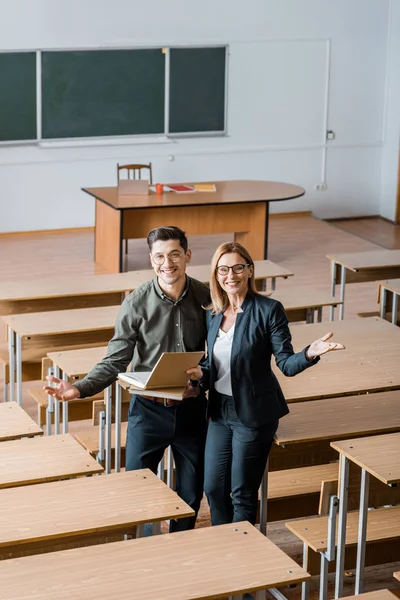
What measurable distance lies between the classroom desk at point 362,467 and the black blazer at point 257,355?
1.05 ft

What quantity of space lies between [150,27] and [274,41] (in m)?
1.43

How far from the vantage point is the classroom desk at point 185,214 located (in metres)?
9.22

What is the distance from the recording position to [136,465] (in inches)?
157

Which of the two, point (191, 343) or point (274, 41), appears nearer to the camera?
point (191, 343)

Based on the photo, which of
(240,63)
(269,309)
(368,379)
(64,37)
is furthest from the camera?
(240,63)

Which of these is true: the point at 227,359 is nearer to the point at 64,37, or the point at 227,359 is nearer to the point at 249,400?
the point at 249,400

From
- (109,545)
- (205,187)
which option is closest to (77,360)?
(109,545)

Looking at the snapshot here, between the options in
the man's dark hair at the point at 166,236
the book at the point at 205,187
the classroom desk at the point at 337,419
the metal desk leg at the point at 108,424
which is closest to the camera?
the man's dark hair at the point at 166,236

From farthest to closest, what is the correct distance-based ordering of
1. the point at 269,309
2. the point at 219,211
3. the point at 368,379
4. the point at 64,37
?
the point at 64,37
the point at 219,211
the point at 368,379
the point at 269,309

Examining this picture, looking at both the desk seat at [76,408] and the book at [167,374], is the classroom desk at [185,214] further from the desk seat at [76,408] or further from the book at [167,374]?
the book at [167,374]

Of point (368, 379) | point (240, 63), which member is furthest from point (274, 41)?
point (368, 379)

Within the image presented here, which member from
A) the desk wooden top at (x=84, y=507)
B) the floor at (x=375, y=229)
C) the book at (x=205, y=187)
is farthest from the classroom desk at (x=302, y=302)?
the floor at (x=375, y=229)

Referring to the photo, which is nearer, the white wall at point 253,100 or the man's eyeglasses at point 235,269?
the man's eyeglasses at point 235,269

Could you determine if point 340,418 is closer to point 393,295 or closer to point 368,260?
point 393,295
